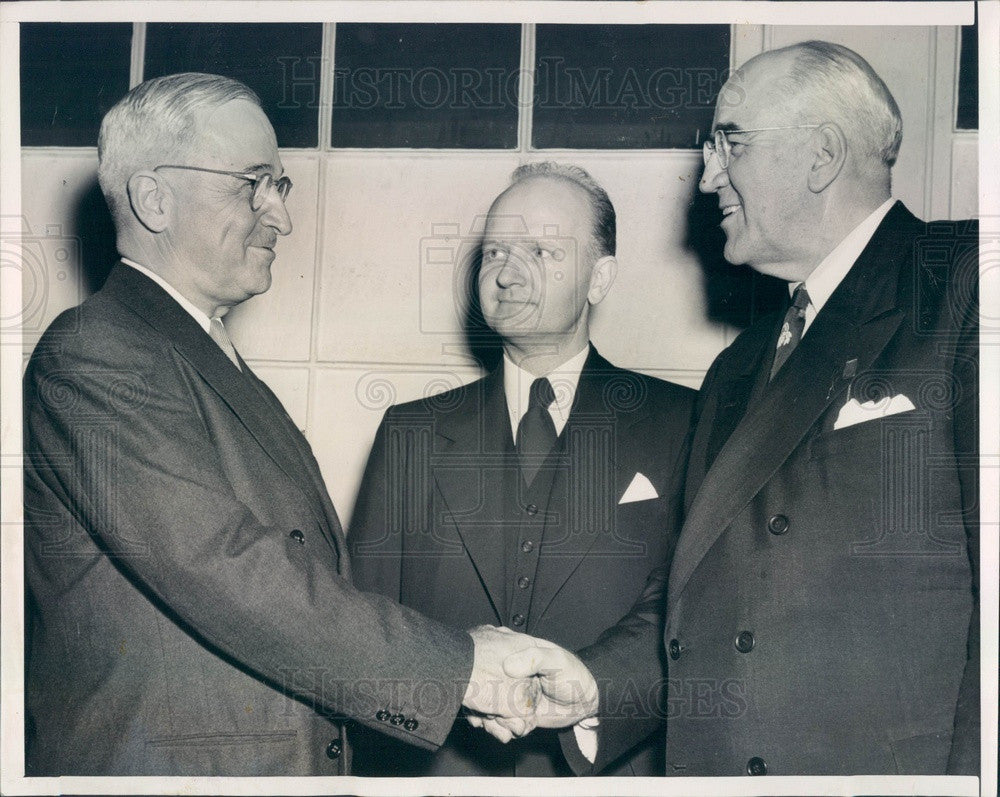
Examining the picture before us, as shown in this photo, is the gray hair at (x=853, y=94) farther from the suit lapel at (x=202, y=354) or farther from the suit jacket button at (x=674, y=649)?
the suit lapel at (x=202, y=354)

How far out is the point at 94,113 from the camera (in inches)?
100

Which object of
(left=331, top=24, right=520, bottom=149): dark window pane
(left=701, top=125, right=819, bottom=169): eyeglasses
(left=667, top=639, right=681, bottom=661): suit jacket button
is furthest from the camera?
(left=331, top=24, right=520, bottom=149): dark window pane

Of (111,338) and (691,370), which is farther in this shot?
(691,370)

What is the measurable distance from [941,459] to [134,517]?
1.82 m

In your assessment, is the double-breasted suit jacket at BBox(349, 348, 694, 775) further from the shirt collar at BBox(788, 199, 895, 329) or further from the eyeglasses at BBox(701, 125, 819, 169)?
the eyeglasses at BBox(701, 125, 819, 169)

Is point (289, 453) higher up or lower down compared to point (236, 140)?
lower down

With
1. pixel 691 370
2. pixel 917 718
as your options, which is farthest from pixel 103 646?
pixel 917 718

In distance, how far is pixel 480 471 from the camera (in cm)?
245

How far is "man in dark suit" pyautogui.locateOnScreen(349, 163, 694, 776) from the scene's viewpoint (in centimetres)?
240

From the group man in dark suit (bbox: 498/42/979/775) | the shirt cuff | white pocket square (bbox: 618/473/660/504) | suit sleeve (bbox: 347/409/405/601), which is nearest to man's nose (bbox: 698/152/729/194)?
man in dark suit (bbox: 498/42/979/775)

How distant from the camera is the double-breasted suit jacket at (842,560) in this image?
2.27 metres

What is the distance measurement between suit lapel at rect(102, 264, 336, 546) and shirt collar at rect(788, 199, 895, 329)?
1.24m

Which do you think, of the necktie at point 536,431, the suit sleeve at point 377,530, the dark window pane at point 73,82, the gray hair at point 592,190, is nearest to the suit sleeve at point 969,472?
the gray hair at point 592,190

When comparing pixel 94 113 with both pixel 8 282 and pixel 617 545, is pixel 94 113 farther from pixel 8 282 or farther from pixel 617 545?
pixel 617 545
